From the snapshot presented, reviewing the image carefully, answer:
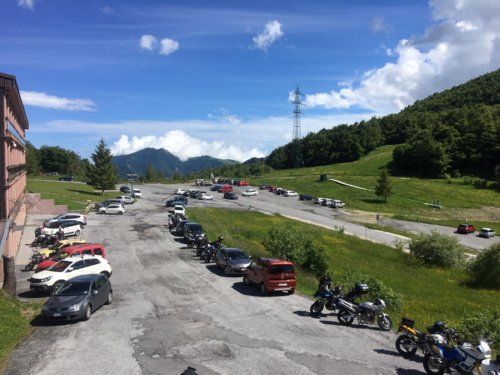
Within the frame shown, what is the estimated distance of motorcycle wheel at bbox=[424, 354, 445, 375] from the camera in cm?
1170

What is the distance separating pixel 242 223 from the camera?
53.5m

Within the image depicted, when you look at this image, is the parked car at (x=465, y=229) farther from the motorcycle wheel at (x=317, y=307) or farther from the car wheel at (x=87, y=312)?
the car wheel at (x=87, y=312)

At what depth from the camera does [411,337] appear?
1314 cm

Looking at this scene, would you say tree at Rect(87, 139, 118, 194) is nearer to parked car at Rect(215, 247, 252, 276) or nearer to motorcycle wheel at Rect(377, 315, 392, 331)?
parked car at Rect(215, 247, 252, 276)

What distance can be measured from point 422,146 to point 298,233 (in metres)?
94.6

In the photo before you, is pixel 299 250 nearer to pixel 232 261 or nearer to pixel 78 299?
pixel 232 261

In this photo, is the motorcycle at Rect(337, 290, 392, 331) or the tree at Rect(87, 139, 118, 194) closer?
the motorcycle at Rect(337, 290, 392, 331)

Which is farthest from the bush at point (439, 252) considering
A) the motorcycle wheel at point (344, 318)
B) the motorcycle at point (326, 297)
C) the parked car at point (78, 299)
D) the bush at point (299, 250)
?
the parked car at point (78, 299)

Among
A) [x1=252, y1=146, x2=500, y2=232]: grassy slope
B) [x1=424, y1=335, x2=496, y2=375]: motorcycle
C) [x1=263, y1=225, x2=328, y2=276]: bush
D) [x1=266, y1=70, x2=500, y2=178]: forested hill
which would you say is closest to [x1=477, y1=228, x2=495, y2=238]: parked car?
[x1=252, y1=146, x2=500, y2=232]: grassy slope

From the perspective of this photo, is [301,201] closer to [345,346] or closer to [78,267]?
[78,267]

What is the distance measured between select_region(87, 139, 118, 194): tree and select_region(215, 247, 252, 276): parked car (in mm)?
56203

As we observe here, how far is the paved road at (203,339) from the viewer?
41.4 feet

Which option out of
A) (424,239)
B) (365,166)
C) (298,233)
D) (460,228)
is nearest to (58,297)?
(298,233)

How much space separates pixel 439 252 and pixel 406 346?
2953 centimetres
